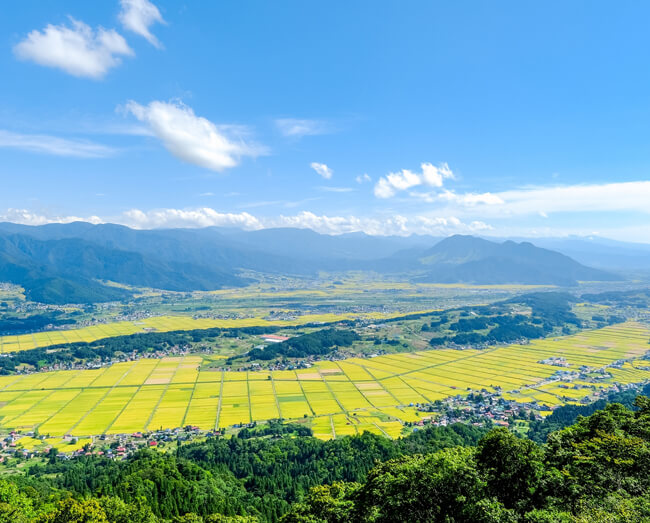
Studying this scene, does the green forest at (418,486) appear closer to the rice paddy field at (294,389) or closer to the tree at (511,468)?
the tree at (511,468)

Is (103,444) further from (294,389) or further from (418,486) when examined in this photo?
(418,486)

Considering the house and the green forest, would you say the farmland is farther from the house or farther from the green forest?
the green forest

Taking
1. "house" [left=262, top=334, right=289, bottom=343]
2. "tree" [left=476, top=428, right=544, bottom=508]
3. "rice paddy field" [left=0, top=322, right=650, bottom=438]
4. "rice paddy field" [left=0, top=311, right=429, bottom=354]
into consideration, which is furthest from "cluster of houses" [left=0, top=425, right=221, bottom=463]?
"rice paddy field" [left=0, top=311, right=429, bottom=354]

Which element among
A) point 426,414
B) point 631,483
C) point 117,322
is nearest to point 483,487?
point 631,483

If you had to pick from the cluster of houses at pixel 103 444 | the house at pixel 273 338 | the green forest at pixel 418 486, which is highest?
the green forest at pixel 418 486

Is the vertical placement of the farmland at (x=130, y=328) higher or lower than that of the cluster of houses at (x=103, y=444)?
lower

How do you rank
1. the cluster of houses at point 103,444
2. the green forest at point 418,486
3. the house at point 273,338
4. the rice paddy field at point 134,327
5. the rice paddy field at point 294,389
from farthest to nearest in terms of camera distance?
the house at point 273,338, the rice paddy field at point 134,327, the rice paddy field at point 294,389, the cluster of houses at point 103,444, the green forest at point 418,486

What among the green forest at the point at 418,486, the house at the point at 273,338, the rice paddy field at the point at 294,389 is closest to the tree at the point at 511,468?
the green forest at the point at 418,486
